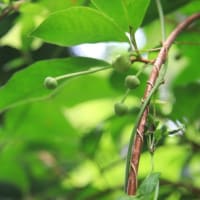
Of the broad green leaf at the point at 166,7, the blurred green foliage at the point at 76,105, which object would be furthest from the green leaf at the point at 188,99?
the broad green leaf at the point at 166,7

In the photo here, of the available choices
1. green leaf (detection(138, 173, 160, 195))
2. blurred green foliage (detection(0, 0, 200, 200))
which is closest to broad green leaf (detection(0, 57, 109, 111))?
blurred green foliage (detection(0, 0, 200, 200))

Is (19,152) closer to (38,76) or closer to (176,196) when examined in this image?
(176,196)

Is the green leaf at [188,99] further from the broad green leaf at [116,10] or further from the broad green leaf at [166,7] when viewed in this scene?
the broad green leaf at [116,10]

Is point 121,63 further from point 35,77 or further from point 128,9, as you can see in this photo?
point 35,77

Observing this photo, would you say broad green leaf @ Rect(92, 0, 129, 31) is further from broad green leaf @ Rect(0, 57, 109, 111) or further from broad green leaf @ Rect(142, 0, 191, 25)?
broad green leaf @ Rect(142, 0, 191, 25)

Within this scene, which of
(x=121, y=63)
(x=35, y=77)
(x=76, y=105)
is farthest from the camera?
(x=76, y=105)

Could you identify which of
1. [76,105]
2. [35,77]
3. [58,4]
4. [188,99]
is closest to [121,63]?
[35,77]

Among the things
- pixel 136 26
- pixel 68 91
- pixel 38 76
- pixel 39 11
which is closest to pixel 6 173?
pixel 68 91
